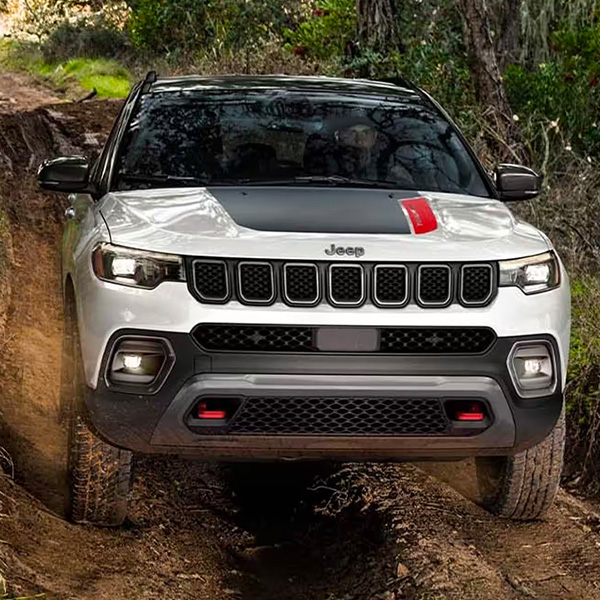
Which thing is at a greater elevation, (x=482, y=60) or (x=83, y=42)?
(x=482, y=60)

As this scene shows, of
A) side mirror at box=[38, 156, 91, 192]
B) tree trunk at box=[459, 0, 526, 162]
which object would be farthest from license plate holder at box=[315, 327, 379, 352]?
tree trunk at box=[459, 0, 526, 162]

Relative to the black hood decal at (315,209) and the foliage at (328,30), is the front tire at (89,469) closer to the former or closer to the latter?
the black hood decal at (315,209)

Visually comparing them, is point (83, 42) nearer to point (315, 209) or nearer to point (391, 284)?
point (315, 209)

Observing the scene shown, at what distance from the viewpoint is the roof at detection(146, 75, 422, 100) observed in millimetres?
6203

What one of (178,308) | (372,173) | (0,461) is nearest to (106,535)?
(0,461)

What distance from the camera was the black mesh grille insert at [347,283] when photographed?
4508 millimetres

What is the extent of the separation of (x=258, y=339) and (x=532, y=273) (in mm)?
1092

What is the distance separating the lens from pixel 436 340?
179 inches

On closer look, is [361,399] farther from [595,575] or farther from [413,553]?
[595,575]

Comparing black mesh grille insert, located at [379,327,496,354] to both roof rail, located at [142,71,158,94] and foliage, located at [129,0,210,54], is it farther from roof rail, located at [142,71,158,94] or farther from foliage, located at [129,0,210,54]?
foliage, located at [129,0,210,54]

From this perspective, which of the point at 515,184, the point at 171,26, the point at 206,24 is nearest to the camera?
the point at 515,184

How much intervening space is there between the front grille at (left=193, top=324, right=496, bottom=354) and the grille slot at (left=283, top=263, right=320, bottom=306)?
12 cm

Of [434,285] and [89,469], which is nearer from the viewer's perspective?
[434,285]

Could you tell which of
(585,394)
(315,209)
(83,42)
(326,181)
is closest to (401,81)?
(326,181)
